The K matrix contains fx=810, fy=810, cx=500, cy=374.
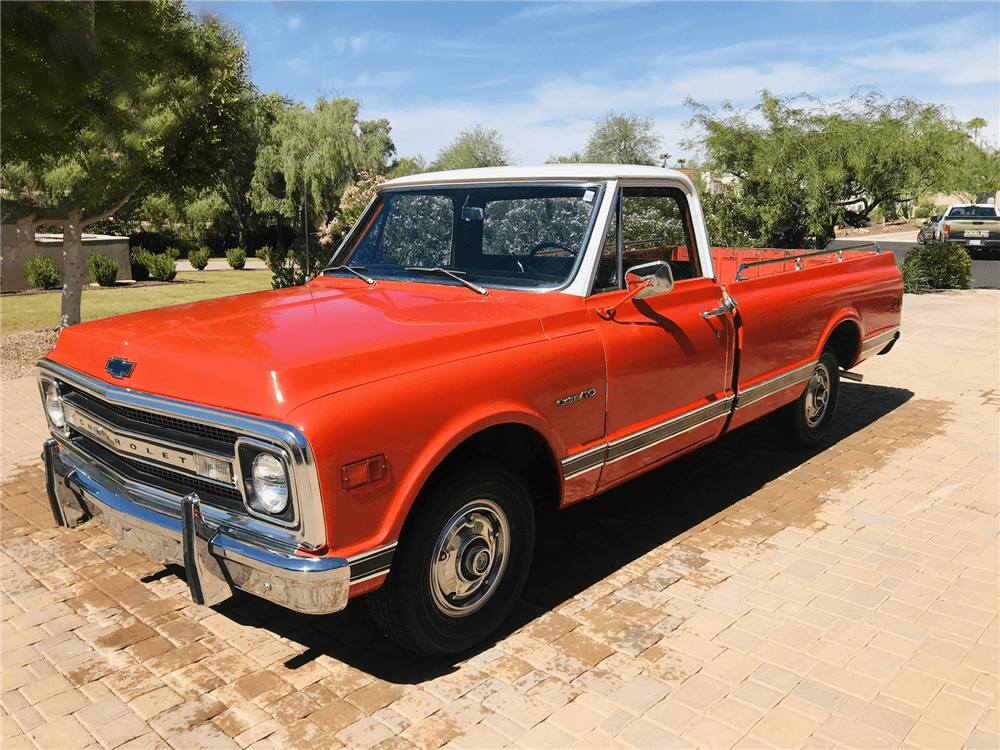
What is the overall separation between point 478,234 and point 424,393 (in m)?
1.76

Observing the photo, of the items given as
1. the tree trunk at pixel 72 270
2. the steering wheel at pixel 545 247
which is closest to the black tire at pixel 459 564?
the steering wheel at pixel 545 247

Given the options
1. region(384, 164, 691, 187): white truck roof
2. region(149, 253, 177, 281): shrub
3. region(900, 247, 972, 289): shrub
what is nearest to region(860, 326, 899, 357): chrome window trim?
region(384, 164, 691, 187): white truck roof

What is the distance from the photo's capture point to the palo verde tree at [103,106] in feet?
30.0

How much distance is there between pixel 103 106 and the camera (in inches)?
396

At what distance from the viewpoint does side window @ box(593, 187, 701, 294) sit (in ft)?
14.9

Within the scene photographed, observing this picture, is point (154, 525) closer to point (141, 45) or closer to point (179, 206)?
point (141, 45)

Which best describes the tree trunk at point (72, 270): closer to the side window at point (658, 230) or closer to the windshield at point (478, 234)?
the windshield at point (478, 234)

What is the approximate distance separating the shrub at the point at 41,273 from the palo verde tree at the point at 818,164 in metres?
15.6

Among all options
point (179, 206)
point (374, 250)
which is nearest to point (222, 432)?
point (374, 250)

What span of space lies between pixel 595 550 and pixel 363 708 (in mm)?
1895

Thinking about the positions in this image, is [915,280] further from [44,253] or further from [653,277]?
[44,253]

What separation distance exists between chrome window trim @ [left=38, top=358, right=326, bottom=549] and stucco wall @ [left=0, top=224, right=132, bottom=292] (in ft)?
60.9

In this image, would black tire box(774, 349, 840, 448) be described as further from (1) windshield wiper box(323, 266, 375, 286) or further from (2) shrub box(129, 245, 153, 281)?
(2) shrub box(129, 245, 153, 281)

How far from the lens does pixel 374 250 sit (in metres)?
4.95
